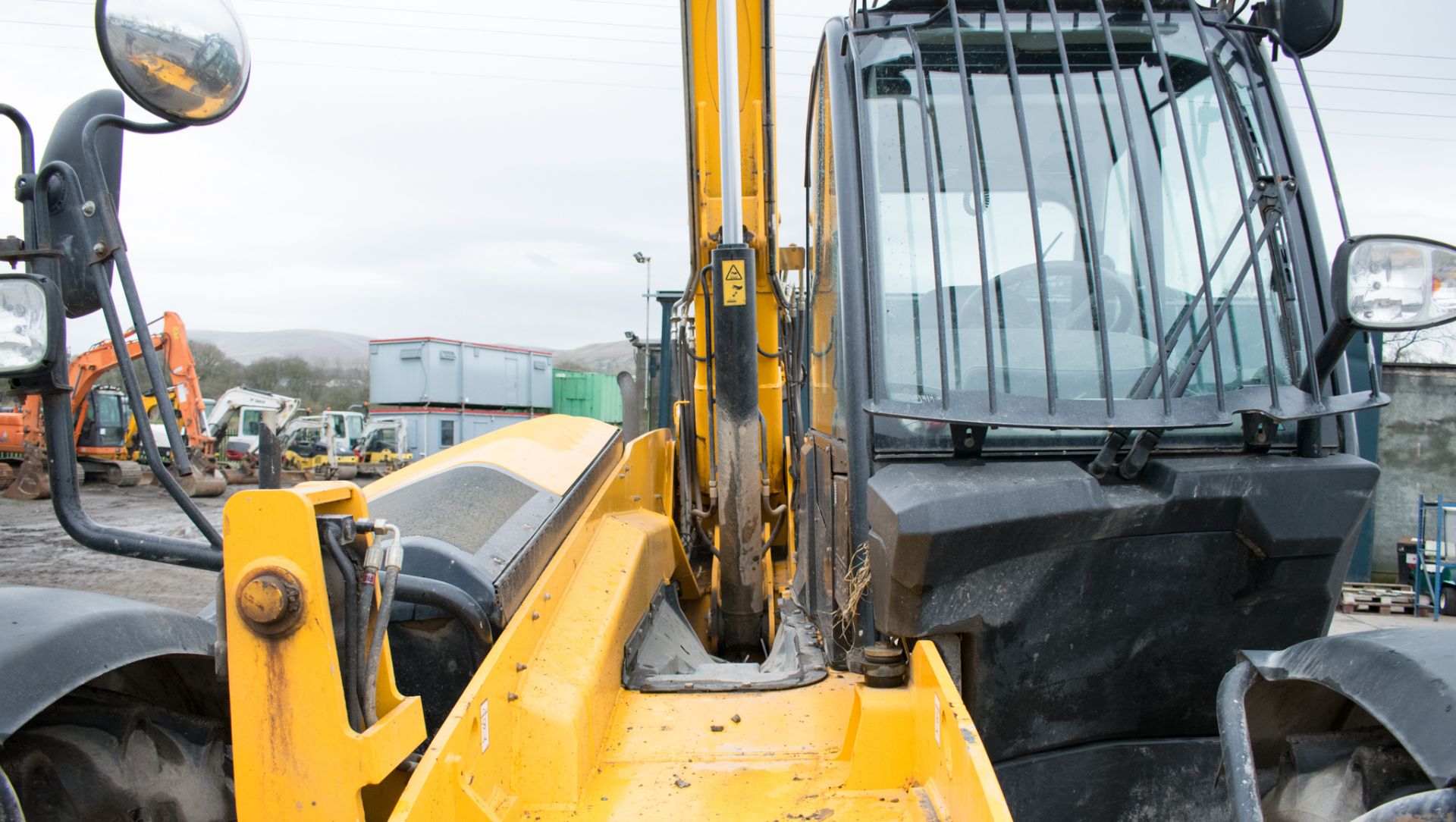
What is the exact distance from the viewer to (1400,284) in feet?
5.18

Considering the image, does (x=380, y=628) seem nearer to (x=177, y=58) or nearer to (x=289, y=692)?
(x=289, y=692)

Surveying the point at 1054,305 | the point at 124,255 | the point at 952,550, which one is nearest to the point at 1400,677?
the point at 952,550

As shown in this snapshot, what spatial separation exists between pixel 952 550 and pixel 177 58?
153cm

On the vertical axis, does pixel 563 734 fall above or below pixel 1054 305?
below

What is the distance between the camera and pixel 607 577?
9.37 feet

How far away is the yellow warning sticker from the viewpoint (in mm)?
3018

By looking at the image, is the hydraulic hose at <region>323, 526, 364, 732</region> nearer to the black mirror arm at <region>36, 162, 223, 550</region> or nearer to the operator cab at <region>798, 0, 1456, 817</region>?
the black mirror arm at <region>36, 162, 223, 550</region>

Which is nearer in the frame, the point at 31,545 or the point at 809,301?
the point at 809,301

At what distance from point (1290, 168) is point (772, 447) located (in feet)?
9.26

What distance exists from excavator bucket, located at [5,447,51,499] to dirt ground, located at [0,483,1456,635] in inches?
8.5

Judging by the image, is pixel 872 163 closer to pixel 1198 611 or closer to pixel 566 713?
pixel 1198 611

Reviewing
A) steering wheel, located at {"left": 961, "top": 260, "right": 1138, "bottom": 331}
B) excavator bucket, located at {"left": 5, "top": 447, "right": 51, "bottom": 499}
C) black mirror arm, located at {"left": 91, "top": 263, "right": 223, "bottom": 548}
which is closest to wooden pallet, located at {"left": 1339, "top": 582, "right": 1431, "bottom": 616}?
steering wheel, located at {"left": 961, "top": 260, "right": 1138, "bottom": 331}

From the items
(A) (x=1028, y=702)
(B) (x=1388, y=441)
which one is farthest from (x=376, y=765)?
(B) (x=1388, y=441)

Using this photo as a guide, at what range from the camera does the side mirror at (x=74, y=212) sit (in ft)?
4.71
